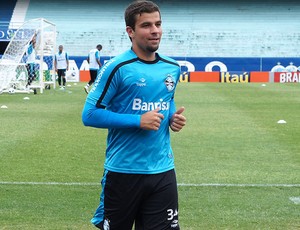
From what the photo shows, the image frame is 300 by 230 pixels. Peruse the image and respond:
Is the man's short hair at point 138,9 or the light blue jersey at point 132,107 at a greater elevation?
the man's short hair at point 138,9

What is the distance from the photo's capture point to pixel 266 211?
7.42 metres

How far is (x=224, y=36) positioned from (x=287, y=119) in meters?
33.8

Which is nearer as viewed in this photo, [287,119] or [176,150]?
[176,150]

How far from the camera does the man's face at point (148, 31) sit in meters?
4.46

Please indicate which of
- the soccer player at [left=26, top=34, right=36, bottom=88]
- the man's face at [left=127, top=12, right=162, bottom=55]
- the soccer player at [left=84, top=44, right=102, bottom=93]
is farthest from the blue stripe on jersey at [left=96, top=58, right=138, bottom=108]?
the soccer player at [left=84, top=44, right=102, bottom=93]

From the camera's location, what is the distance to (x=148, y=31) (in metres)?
4.46

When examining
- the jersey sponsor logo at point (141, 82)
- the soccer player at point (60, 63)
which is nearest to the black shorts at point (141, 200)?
the jersey sponsor logo at point (141, 82)

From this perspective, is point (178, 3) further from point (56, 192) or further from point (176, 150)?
point (56, 192)

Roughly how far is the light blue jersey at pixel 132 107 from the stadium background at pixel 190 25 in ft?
142

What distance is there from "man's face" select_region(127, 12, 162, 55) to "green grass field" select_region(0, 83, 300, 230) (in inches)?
107

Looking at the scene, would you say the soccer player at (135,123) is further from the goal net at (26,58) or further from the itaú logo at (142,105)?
the goal net at (26,58)

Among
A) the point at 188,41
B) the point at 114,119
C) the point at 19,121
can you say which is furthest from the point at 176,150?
the point at 188,41

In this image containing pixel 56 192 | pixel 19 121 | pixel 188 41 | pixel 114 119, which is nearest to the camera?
pixel 114 119

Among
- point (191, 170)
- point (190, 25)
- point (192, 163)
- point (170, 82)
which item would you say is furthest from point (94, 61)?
point (170, 82)
